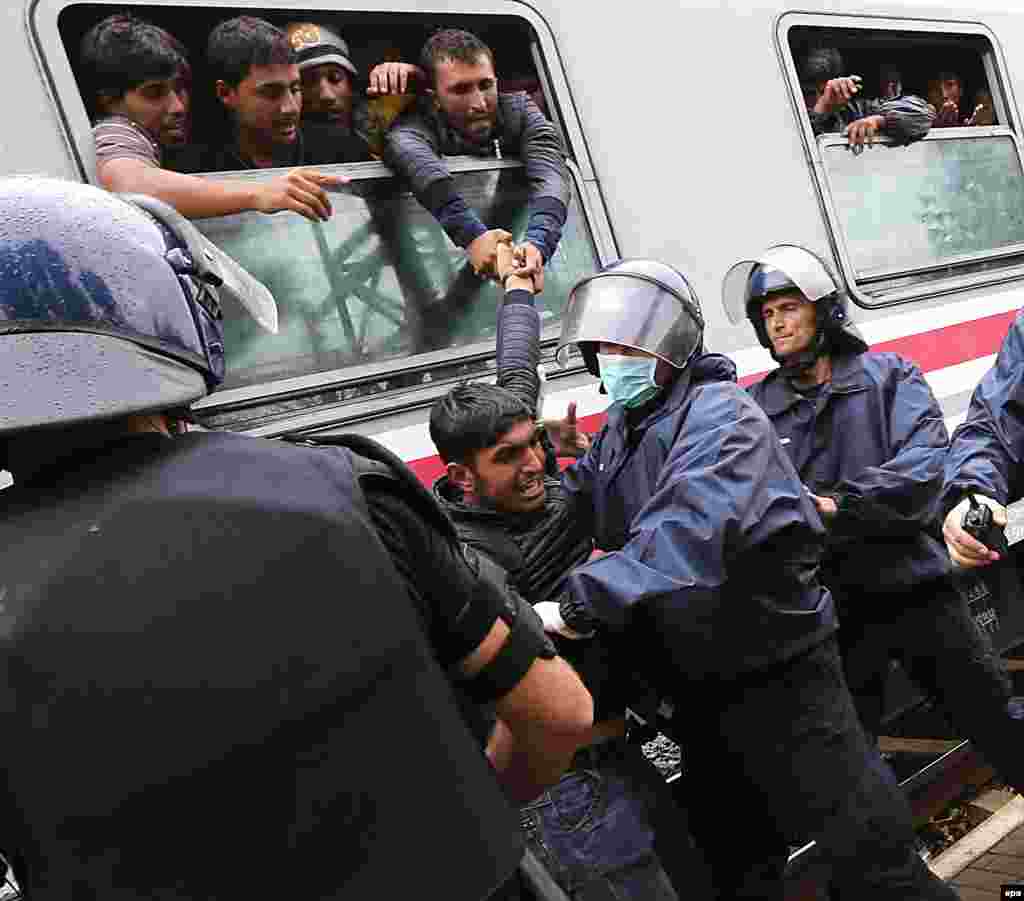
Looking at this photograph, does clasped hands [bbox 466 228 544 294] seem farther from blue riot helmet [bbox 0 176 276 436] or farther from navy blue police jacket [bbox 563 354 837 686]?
blue riot helmet [bbox 0 176 276 436]

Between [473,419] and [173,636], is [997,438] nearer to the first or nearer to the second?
[473,419]

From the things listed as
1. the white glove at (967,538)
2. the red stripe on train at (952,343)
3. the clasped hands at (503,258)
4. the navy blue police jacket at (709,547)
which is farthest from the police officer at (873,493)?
the red stripe on train at (952,343)

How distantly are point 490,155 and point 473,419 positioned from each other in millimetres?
1018

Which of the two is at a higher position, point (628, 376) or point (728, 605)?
point (628, 376)

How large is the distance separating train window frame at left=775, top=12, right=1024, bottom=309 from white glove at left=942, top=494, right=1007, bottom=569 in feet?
4.53

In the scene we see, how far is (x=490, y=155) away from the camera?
307 cm

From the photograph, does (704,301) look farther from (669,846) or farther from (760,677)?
(669,846)

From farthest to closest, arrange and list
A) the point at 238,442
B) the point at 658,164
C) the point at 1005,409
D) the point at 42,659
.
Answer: the point at 658,164 < the point at 1005,409 < the point at 238,442 < the point at 42,659

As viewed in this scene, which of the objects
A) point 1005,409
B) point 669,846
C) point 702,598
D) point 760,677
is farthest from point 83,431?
point 1005,409

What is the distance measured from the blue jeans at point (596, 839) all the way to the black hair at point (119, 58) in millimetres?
1730

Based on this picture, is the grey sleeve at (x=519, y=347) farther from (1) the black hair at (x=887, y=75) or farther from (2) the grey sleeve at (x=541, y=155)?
(1) the black hair at (x=887, y=75)

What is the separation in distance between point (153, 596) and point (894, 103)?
12.8 feet

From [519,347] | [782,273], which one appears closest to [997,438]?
[782,273]

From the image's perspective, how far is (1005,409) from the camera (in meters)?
2.75
